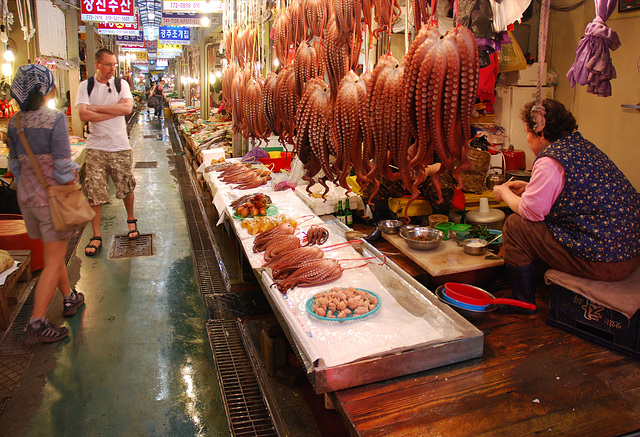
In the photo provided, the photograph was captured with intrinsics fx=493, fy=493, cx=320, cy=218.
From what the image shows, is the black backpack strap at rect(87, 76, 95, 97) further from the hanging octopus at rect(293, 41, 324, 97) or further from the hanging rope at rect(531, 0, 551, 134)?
the hanging rope at rect(531, 0, 551, 134)

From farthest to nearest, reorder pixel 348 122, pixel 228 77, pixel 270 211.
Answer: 1. pixel 228 77
2. pixel 270 211
3. pixel 348 122

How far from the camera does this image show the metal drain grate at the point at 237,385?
338cm

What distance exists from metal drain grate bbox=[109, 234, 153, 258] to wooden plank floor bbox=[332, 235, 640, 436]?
4915mm

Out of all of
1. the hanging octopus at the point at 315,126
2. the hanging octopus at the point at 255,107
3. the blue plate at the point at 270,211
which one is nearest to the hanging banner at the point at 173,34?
the blue plate at the point at 270,211

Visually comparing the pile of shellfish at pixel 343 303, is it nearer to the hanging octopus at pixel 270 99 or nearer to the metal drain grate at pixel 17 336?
the hanging octopus at pixel 270 99

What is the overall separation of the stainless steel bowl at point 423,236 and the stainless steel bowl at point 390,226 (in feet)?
0.87

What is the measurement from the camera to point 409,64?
1.95m

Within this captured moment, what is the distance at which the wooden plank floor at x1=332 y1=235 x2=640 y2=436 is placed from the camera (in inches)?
91.4

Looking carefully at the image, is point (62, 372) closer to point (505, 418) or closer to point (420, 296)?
point (420, 296)

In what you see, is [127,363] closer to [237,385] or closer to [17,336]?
[237,385]

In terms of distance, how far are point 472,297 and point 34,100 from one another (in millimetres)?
3867

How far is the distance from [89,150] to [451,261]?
16.2ft

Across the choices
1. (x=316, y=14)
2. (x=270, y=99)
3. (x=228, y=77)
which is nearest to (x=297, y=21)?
(x=316, y=14)

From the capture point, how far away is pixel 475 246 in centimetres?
411
